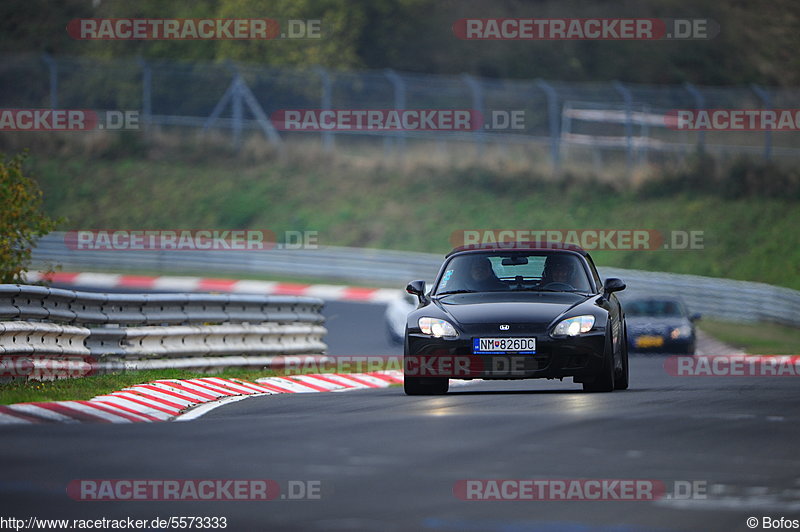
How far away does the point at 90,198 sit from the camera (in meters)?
48.3

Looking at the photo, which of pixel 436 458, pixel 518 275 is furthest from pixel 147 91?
pixel 436 458

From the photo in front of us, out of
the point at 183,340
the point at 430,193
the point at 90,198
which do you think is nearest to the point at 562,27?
the point at 430,193

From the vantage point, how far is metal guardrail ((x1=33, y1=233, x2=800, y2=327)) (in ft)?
115

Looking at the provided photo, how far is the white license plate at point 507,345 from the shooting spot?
1397cm

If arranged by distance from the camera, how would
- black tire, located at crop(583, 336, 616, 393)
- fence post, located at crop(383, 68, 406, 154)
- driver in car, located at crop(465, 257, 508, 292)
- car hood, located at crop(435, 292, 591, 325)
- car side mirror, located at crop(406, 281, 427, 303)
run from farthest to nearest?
fence post, located at crop(383, 68, 406, 154) → driver in car, located at crop(465, 257, 508, 292) → car side mirror, located at crop(406, 281, 427, 303) → black tire, located at crop(583, 336, 616, 393) → car hood, located at crop(435, 292, 591, 325)

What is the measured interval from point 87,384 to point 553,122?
1156 inches

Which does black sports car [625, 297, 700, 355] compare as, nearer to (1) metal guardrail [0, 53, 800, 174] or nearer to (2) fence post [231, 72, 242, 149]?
(1) metal guardrail [0, 53, 800, 174]

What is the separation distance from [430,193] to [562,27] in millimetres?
18394

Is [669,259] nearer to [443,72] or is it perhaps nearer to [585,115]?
[585,115]

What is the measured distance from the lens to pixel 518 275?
15492mm

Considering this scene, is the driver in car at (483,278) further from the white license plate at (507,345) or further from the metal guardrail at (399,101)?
the metal guardrail at (399,101)

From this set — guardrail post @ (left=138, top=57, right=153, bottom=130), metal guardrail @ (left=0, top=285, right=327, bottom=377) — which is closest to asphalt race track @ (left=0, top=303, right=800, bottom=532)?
metal guardrail @ (left=0, top=285, right=327, bottom=377)

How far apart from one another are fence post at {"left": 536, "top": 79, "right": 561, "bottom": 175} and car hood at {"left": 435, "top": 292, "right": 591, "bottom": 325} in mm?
25885

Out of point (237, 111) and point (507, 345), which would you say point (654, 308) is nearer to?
point (507, 345)
